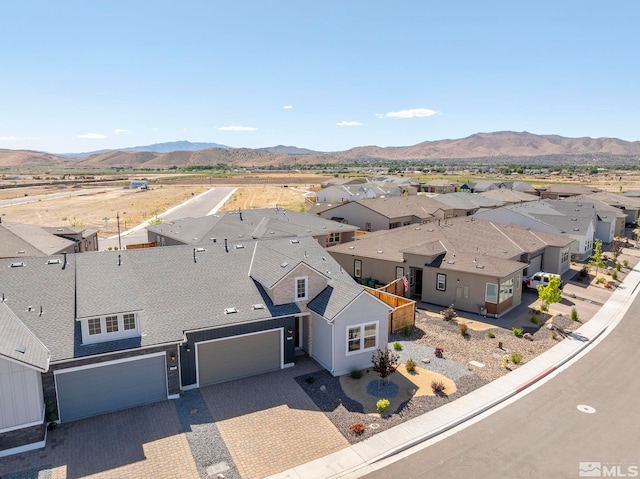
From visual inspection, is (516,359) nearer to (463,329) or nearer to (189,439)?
(463,329)

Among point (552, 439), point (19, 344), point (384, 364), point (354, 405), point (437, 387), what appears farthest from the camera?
point (384, 364)

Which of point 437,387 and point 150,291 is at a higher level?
point 150,291

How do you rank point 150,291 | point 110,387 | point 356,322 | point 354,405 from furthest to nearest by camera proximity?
1. point 356,322
2. point 150,291
3. point 354,405
4. point 110,387

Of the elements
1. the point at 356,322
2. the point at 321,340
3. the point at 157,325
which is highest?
the point at 157,325

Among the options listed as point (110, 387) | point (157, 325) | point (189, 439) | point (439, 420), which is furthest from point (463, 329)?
point (110, 387)

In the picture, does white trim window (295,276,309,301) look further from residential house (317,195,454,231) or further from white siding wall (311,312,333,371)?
residential house (317,195,454,231)

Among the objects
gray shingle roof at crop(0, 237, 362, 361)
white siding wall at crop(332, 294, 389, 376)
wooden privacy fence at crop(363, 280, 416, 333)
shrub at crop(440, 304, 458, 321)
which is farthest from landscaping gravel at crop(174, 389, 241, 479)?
shrub at crop(440, 304, 458, 321)
